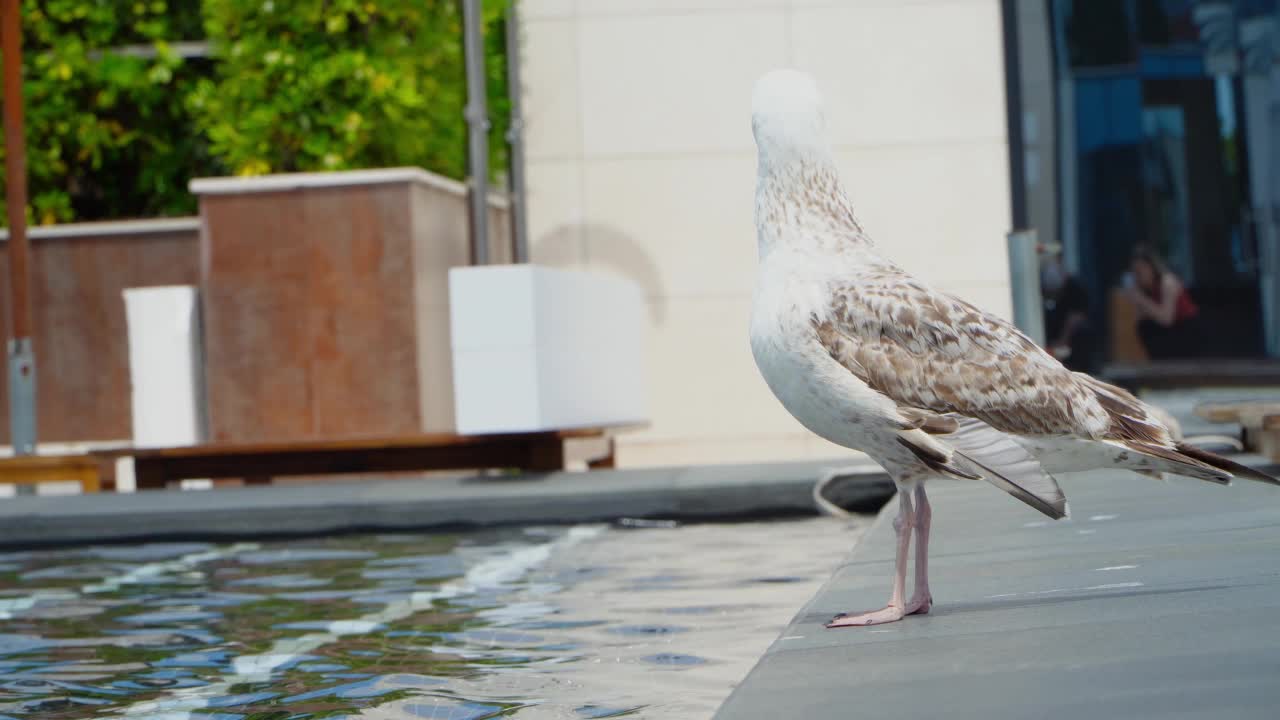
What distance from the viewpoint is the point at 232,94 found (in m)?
16.2

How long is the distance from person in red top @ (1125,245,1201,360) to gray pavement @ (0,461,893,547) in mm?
7636

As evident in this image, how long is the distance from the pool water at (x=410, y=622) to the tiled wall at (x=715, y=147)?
720 centimetres

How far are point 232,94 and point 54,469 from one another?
414 centimetres

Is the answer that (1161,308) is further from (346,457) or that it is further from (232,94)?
(232,94)

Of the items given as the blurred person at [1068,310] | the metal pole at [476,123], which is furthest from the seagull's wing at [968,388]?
the blurred person at [1068,310]

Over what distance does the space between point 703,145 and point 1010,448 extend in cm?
1415

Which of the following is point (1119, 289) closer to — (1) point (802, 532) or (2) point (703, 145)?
(2) point (703, 145)

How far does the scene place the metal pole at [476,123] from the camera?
555 inches

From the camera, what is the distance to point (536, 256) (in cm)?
1816

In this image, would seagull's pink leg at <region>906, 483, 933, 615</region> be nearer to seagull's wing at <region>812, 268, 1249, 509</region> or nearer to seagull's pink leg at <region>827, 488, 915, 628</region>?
seagull's pink leg at <region>827, 488, 915, 628</region>

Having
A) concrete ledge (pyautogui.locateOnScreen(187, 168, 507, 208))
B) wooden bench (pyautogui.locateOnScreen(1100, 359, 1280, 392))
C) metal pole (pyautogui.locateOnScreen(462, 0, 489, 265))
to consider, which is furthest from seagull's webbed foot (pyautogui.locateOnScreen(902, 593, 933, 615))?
wooden bench (pyautogui.locateOnScreen(1100, 359, 1280, 392))

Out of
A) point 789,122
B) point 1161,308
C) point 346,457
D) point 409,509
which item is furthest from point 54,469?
point 1161,308

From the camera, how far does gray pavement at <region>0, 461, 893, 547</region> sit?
1117cm

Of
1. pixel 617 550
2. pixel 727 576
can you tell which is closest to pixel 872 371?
pixel 727 576
